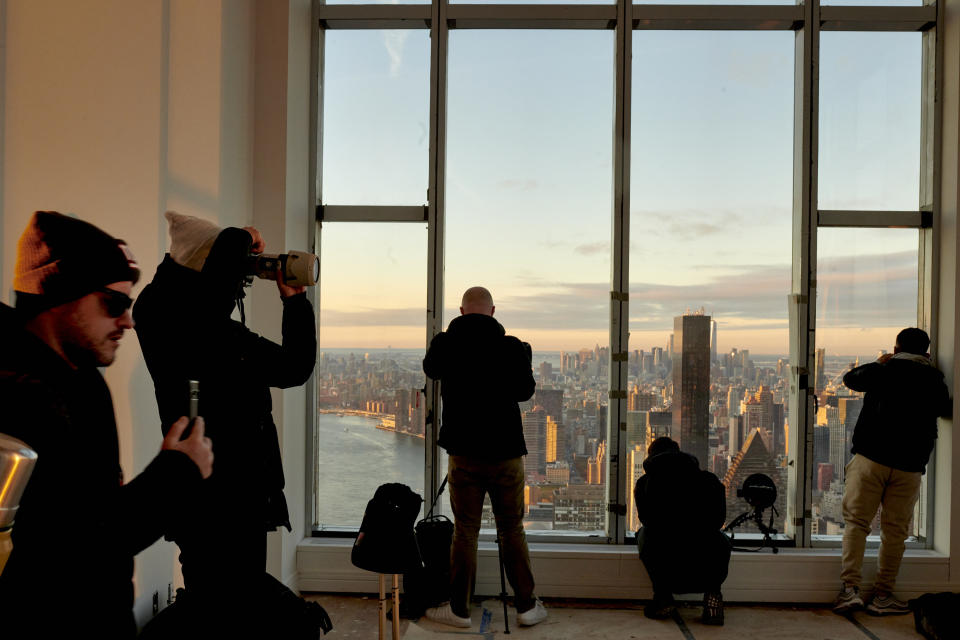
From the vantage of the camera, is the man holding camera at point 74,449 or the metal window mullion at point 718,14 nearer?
the man holding camera at point 74,449

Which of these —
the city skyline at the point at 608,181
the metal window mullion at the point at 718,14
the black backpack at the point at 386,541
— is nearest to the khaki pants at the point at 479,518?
the black backpack at the point at 386,541

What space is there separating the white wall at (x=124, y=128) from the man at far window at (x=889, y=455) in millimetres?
3391

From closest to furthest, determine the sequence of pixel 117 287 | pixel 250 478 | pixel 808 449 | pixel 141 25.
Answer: pixel 117 287 → pixel 250 478 → pixel 141 25 → pixel 808 449

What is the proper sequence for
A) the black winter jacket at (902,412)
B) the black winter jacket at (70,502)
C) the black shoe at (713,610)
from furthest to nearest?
1. the black winter jacket at (902,412)
2. the black shoe at (713,610)
3. the black winter jacket at (70,502)

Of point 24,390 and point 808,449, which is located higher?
Answer: point 24,390

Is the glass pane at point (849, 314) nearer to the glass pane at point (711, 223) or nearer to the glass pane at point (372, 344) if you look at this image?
the glass pane at point (711, 223)

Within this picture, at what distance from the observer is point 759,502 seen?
3.80 m

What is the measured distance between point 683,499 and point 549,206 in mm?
1796

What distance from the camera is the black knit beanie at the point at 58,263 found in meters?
1.08

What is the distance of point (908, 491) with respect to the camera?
3529mm

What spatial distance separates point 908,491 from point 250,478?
336 cm

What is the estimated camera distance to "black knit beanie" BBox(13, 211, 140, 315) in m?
1.08

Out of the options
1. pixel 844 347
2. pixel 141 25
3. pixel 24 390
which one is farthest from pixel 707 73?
pixel 24 390

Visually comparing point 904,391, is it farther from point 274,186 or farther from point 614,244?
point 274,186
